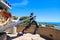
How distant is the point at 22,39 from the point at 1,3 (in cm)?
1188

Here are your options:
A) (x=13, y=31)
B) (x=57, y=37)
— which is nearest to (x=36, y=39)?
(x=57, y=37)

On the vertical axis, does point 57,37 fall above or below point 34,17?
below

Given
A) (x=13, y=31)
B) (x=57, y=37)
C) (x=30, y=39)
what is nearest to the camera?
(x=30, y=39)

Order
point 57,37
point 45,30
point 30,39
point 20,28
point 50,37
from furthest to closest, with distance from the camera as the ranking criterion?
point 20,28 < point 45,30 < point 50,37 < point 57,37 < point 30,39

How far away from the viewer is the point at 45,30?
72.7 feet

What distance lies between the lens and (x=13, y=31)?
Answer: 86.1ft

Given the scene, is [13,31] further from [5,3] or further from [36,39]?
[36,39]

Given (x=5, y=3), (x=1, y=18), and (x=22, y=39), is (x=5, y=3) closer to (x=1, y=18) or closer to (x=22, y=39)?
(x=1, y=18)

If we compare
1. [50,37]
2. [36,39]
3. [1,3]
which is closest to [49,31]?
[50,37]

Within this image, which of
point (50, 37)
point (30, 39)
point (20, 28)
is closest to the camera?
point (30, 39)

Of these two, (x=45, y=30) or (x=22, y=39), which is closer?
(x=22, y=39)

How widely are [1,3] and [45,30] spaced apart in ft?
32.4

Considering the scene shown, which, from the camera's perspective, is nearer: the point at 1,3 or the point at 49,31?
the point at 49,31

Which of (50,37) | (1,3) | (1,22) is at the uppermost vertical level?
(1,3)
